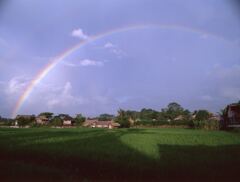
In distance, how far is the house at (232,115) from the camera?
119 feet

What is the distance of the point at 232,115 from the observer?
122 feet

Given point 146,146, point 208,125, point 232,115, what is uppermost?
point 232,115

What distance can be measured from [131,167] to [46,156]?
3522 millimetres

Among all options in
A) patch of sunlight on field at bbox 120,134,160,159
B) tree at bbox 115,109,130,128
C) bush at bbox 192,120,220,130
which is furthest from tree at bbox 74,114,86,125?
patch of sunlight on field at bbox 120,134,160,159

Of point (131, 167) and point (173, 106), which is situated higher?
point (173, 106)

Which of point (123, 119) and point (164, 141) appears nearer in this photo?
point (164, 141)

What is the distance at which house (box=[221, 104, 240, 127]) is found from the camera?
3622cm

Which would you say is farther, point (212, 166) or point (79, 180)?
point (212, 166)

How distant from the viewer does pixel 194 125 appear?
5847cm

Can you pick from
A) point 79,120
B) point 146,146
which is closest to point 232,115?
point 146,146

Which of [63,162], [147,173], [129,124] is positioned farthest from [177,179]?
[129,124]

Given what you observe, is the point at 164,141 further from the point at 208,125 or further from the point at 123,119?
the point at 123,119

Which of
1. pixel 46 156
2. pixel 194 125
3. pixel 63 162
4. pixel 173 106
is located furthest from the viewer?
pixel 173 106

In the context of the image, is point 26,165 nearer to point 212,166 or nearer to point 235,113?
point 212,166
